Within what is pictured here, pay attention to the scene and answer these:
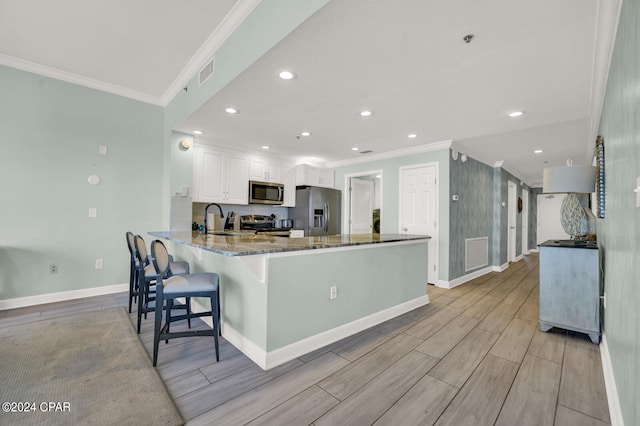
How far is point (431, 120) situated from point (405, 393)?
2.92 m

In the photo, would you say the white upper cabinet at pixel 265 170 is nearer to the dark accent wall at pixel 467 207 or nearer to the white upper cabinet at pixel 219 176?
the white upper cabinet at pixel 219 176

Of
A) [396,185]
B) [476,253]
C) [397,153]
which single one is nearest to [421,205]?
[396,185]

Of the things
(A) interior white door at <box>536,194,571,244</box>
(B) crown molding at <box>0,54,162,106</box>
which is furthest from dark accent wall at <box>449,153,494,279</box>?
(A) interior white door at <box>536,194,571,244</box>

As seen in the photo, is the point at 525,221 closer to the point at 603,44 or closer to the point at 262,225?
the point at 262,225

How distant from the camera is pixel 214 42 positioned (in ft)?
8.75

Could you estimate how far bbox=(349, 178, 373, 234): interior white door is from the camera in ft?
19.9

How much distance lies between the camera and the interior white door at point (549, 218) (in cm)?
910

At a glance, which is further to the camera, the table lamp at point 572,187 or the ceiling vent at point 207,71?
the ceiling vent at point 207,71

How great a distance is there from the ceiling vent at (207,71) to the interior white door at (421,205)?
11.2 ft

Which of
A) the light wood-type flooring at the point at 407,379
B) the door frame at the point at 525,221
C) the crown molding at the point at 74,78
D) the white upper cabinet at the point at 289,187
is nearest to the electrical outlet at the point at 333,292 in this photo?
the light wood-type flooring at the point at 407,379

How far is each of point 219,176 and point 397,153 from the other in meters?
3.11

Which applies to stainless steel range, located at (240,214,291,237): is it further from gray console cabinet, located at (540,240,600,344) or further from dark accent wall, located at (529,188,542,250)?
dark accent wall, located at (529,188,542,250)

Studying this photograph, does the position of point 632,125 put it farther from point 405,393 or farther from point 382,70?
point 405,393

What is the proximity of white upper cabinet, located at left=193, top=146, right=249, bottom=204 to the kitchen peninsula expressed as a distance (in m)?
1.68
